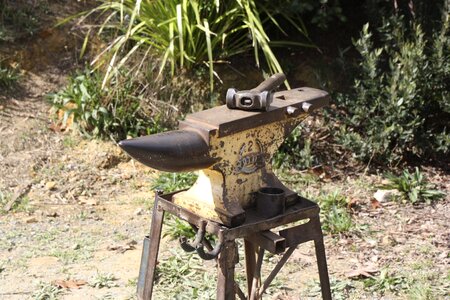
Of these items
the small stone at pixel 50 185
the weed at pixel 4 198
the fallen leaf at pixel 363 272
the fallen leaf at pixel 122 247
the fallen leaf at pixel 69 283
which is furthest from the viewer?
the small stone at pixel 50 185

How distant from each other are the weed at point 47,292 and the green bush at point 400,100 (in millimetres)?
2768

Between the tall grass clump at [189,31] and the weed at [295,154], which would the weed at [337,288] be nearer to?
the weed at [295,154]

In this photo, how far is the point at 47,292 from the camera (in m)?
4.52

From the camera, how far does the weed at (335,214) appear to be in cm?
527

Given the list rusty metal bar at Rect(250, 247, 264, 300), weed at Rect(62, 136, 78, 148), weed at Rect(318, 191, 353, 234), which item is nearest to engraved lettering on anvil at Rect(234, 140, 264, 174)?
Answer: rusty metal bar at Rect(250, 247, 264, 300)

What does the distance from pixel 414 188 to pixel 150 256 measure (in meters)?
2.74

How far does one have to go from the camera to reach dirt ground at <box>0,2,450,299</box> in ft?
15.2

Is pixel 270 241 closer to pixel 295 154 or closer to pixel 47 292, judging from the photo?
pixel 47 292

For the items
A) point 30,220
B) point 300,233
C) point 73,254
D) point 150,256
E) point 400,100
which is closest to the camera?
point 300,233

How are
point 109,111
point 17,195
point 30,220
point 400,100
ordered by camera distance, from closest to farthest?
point 30,220, point 17,195, point 400,100, point 109,111

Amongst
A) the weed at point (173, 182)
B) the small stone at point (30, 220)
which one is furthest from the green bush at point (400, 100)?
the small stone at point (30, 220)

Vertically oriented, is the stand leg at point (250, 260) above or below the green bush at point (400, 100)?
below

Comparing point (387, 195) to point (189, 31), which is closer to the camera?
point (387, 195)

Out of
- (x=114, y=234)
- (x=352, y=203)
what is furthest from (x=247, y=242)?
(x=352, y=203)
